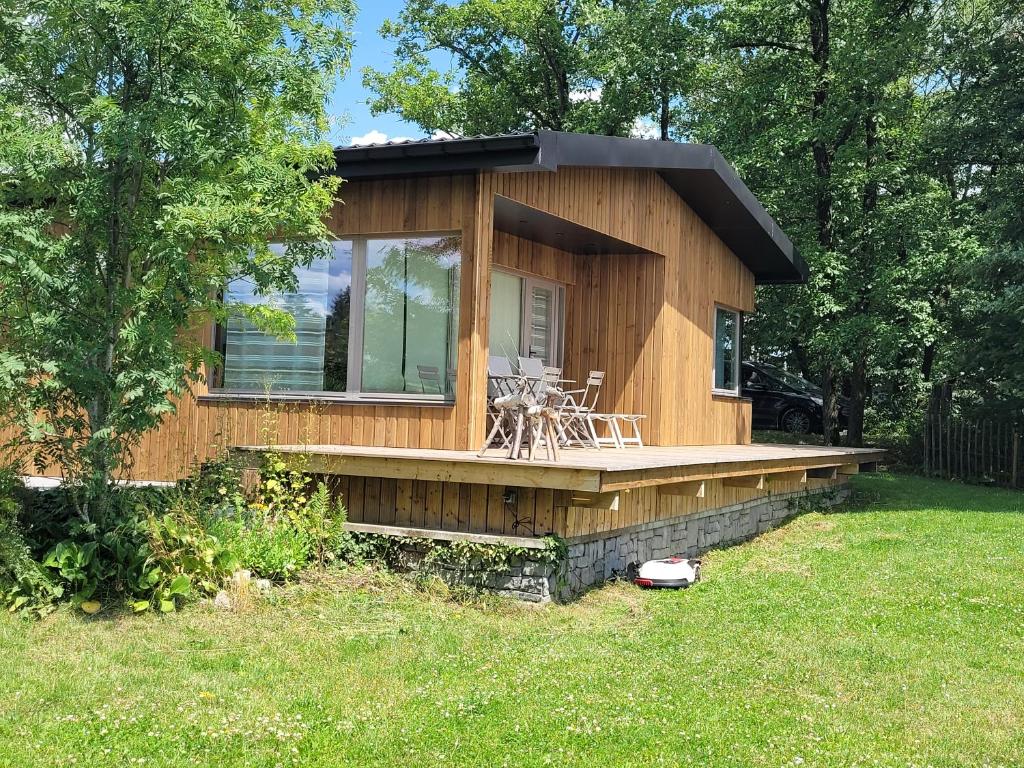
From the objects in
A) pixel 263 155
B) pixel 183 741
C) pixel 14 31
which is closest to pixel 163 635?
pixel 183 741

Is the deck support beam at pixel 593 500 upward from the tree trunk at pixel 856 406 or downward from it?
downward

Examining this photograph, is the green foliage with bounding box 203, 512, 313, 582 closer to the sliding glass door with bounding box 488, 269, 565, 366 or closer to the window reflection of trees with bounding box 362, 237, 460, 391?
the window reflection of trees with bounding box 362, 237, 460, 391

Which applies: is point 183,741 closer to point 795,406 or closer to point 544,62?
point 795,406

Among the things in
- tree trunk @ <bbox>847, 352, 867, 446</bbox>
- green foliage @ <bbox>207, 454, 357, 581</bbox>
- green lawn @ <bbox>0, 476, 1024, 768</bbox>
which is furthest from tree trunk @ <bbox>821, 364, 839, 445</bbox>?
green foliage @ <bbox>207, 454, 357, 581</bbox>

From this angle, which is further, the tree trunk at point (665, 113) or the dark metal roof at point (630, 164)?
the tree trunk at point (665, 113)

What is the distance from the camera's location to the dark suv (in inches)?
847

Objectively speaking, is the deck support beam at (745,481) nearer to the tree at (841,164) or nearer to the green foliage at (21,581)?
the green foliage at (21,581)

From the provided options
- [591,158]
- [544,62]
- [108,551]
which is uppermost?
[544,62]

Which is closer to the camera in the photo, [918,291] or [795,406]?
[918,291]

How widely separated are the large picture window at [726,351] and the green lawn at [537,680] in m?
5.79

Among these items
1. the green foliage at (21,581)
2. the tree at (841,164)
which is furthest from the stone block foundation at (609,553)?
the tree at (841,164)

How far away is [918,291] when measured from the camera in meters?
17.7

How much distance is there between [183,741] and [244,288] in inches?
236

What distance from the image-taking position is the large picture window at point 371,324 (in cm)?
865
